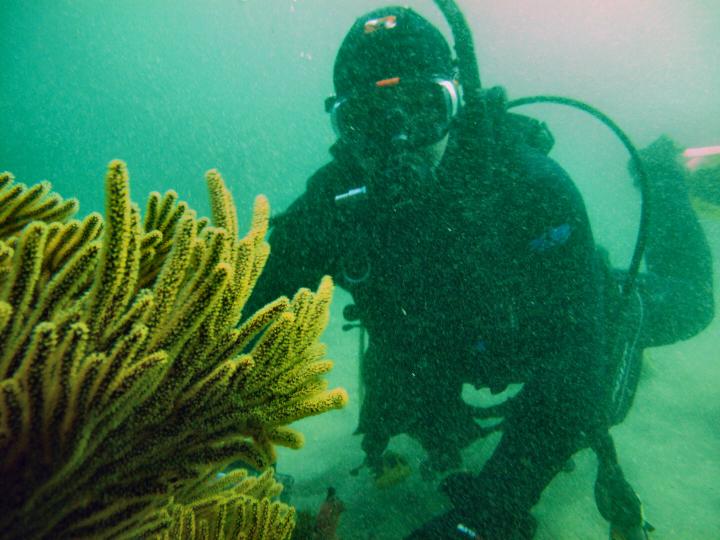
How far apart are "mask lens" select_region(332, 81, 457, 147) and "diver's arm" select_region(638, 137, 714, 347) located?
11.4ft

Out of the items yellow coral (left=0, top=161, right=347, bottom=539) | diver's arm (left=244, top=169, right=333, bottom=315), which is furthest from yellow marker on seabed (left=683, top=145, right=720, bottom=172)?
yellow coral (left=0, top=161, right=347, bottom=539)

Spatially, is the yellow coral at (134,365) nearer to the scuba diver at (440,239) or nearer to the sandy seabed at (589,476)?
the scuba diver at (440,239)

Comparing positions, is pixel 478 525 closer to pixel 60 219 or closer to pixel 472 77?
pixel 60 219

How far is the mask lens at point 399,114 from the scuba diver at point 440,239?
11mm

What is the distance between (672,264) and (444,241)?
14.7ft

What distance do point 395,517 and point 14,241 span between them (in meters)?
4.75

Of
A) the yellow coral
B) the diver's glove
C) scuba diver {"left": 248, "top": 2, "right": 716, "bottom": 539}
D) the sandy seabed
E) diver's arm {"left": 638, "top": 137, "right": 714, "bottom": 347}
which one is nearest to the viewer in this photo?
the yellow coral

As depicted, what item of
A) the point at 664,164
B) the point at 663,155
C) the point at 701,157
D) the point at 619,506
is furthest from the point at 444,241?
the point at 701,157

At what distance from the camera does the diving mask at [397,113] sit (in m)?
3.56

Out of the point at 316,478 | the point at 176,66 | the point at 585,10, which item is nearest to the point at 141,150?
the point at 176,66

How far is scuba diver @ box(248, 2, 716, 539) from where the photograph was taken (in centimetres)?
338

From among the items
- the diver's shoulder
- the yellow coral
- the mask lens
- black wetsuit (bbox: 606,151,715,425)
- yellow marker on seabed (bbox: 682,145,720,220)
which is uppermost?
Answer: the mask lens

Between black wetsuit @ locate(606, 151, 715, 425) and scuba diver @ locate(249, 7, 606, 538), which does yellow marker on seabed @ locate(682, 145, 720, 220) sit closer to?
black wetsuit @ locate(606, 151, 715, 425)

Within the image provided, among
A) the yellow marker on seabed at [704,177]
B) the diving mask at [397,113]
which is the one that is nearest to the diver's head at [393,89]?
the diving mask at [397,113]
